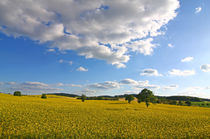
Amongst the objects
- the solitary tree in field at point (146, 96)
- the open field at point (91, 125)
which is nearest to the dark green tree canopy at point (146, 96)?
the solitary tree in field at point (146, 96)

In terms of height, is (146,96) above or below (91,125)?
above

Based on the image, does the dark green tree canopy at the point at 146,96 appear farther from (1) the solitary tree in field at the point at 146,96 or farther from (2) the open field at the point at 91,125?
(2) the open field at the point at 91,125

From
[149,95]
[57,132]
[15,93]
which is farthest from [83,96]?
[57,132]

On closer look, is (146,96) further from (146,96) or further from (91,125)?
(91,125)

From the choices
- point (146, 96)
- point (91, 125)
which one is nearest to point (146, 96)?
point (146, 96)

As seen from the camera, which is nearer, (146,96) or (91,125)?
(91,125)

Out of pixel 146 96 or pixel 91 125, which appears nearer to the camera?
pixel 91 125

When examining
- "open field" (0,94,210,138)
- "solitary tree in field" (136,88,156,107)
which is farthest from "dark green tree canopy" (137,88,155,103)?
"open field" (0,94,210,138)

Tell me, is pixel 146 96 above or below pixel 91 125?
above

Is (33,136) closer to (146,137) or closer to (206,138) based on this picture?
(146,137)

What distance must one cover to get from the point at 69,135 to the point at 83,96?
85.0 m

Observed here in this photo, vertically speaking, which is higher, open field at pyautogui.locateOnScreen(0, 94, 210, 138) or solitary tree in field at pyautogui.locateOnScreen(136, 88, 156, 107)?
solitary tree in field at pyautogui.locateOnScreen(136, 88, 156, 107)

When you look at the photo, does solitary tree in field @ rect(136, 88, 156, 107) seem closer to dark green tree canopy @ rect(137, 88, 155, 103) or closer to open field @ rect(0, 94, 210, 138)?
dark green tree canopy @ rect(137, 88, 155, 103)

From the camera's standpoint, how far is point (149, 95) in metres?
54.8
